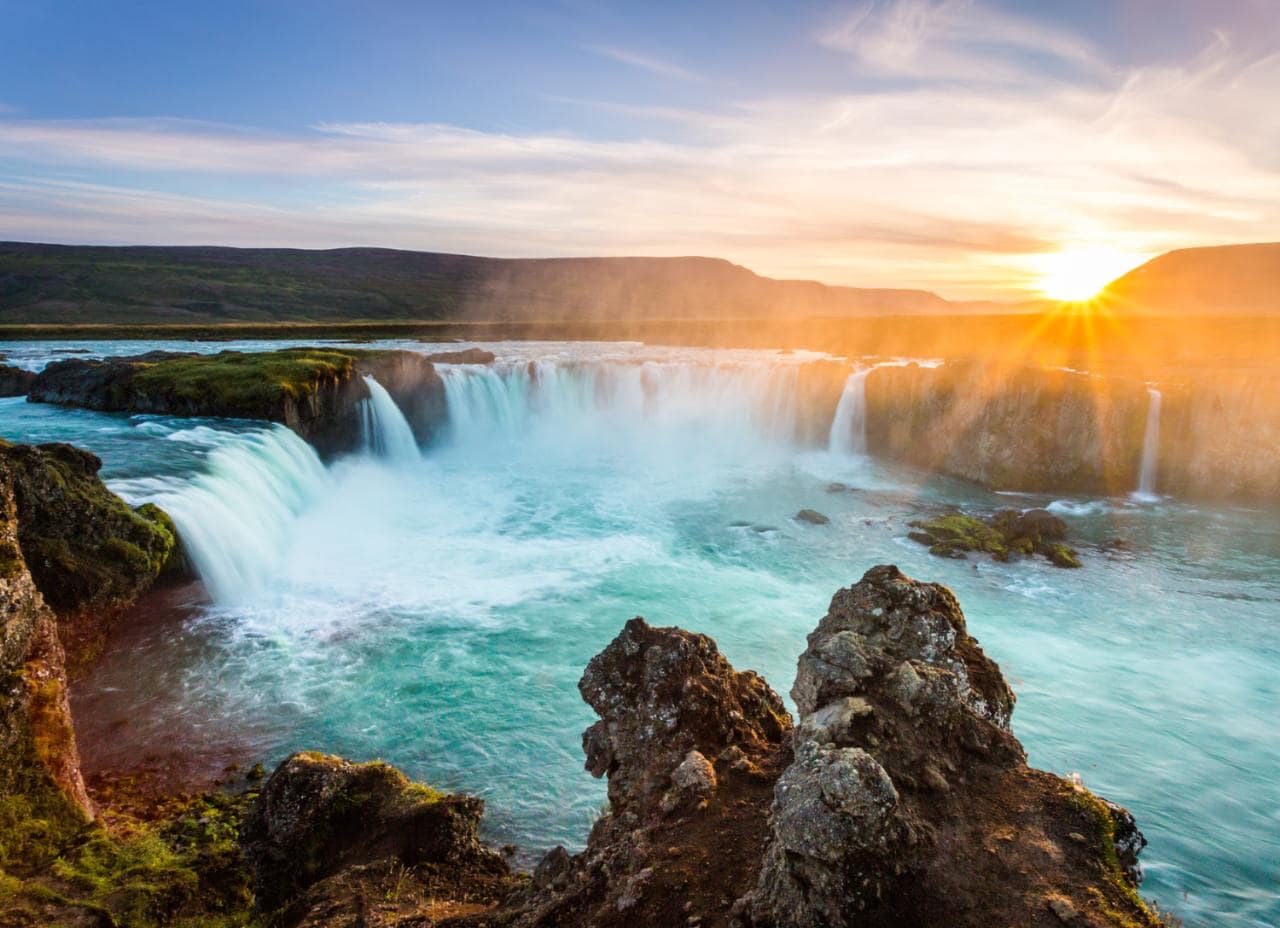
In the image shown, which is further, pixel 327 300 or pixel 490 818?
pixel 327 300

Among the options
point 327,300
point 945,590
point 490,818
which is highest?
point 327,300

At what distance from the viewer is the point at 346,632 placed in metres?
18.3

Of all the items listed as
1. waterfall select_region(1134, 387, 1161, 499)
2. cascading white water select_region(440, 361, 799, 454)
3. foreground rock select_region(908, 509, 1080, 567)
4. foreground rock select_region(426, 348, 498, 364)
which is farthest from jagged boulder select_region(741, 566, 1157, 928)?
foreground rock select_region(426, 348, 498, 364)

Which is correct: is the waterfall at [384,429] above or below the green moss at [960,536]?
above

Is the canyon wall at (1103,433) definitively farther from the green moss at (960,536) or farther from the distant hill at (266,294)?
the distant hill at (266,294)

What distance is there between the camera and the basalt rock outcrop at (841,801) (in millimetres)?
5207

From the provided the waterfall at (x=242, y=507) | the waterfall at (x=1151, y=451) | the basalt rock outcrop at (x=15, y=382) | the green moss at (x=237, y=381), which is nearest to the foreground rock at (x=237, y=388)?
the green moss at (x=237, y=381)

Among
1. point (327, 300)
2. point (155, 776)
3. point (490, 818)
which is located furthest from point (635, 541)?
point (327, 300)

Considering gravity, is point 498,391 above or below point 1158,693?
above

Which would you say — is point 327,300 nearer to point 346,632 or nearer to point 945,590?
point 346,632

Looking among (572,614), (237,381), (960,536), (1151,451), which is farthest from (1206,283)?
(237,381)

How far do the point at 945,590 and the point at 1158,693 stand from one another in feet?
42.8

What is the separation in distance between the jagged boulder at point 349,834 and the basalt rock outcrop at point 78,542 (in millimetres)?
8984

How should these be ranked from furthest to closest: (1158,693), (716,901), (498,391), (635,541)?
(498,391)
(635,541)
(1158,693)
(716,901)
